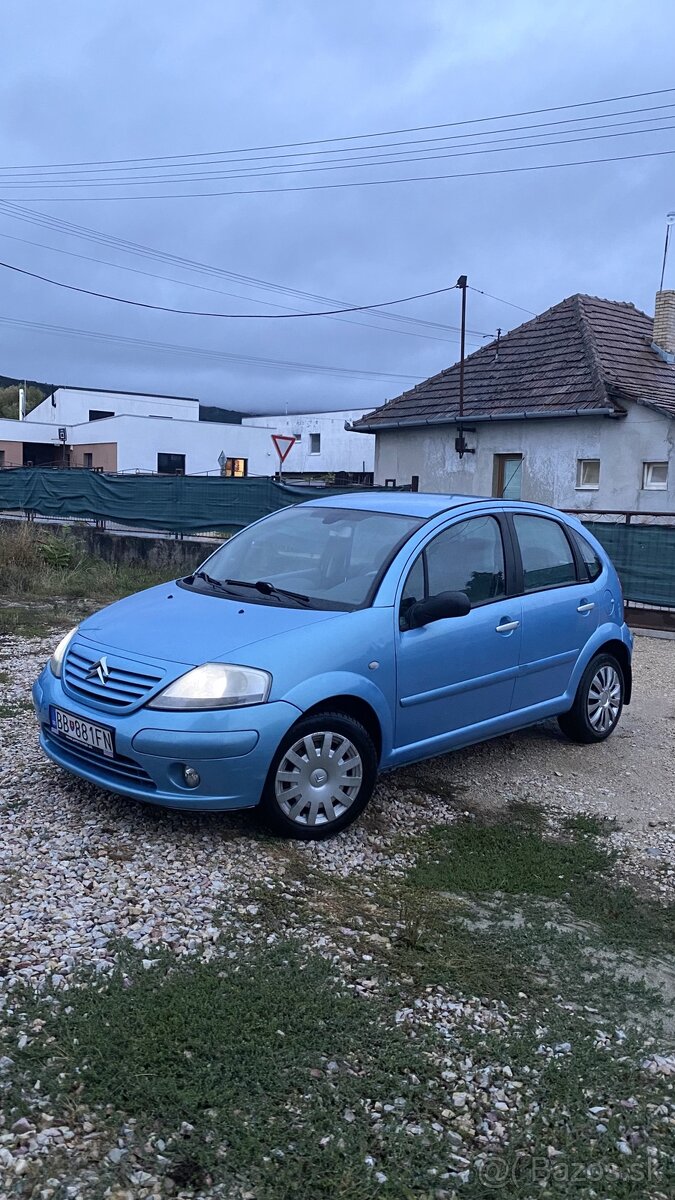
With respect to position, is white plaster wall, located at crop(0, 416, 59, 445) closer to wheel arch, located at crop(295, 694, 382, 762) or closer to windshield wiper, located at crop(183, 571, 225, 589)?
windshield wiper, located at crop(183, 571, 225, 589)

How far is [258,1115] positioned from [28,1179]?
23.8 inches

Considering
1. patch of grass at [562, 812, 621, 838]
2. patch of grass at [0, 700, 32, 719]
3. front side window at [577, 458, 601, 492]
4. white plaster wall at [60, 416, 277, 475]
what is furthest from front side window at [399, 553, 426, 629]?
white plaster wall at [60, 416, 277, 475]

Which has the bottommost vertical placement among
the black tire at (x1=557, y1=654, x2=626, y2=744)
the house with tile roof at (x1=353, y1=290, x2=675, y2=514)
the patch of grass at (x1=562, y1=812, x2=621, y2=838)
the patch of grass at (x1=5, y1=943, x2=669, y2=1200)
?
the patch of grass at (x1=562, y1=812, x2=621, y2=838)

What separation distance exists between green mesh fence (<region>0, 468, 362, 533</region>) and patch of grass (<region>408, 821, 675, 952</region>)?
1024 centimetres

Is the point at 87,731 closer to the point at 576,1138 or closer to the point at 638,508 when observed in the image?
the point at 576,1138

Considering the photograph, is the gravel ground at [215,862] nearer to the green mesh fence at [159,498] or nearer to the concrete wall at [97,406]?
the green mesh fence at [159,498]

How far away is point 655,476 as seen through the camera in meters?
19.1

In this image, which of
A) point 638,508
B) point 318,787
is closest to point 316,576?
point 318,787

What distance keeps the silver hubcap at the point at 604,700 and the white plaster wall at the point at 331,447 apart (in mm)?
44515

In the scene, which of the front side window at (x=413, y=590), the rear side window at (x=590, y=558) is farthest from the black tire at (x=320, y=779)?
the rear side window at (x=590, y=558)

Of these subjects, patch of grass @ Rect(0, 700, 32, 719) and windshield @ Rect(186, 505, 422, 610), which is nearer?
windshield @ Rect(186, 505, 422, 610)

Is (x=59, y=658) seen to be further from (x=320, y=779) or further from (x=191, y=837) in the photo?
(x=320, y=779)

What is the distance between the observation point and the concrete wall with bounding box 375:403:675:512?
18797 millimetres

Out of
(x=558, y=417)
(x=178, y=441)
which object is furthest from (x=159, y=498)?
(x=178, y=441)
